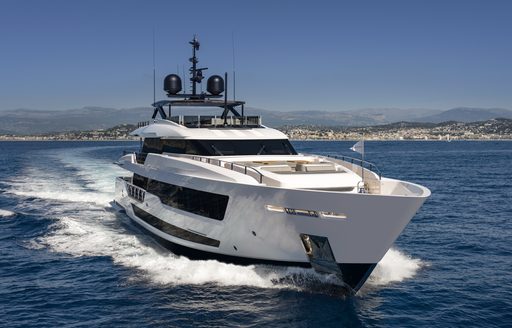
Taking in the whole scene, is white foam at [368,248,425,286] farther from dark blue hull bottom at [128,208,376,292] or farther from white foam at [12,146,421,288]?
dark blue hull bottom at [128,208,376,292]

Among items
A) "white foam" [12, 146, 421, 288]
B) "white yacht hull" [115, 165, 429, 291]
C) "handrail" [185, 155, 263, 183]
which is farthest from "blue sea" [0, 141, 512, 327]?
"handrail" [185, 155, 263, 183]

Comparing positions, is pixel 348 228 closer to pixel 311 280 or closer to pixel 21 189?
pixel 311 280

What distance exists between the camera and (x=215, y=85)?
86.2 feet

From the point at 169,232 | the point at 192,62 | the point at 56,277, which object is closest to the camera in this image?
the point at 56,277

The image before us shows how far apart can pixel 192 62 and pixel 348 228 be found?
16.1m

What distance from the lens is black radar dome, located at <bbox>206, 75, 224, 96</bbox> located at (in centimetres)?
2622

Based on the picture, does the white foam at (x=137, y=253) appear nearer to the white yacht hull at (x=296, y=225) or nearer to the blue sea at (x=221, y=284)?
the blue sea at (x=221, y=284)

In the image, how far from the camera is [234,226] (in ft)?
51.5

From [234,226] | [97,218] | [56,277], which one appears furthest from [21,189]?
[234,226]

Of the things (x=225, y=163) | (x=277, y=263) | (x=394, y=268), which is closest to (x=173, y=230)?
(x=225, y=163)

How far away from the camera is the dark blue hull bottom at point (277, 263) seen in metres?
14.4

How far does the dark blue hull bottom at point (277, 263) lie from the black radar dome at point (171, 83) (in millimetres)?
9583

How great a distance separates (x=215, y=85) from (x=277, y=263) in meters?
13.5

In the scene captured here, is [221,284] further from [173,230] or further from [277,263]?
[173,230]
